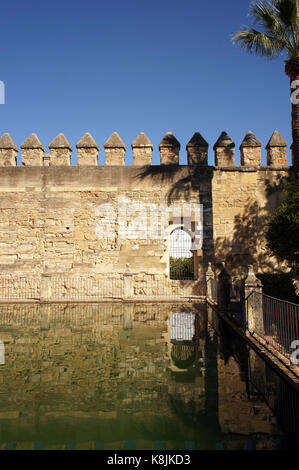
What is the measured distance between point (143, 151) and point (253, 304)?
27.8ft

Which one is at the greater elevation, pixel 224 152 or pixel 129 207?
pixel 224 152

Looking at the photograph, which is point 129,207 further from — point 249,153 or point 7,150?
point 7,150

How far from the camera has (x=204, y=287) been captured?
12766mm

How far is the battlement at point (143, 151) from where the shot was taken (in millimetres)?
12914

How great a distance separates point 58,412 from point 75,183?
10.8 meters

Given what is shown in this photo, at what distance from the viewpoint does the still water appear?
287cm

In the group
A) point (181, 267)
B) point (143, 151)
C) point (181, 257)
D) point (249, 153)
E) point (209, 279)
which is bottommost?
point (209, 279)

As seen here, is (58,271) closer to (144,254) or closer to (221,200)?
(144,254)

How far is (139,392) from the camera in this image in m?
3.88

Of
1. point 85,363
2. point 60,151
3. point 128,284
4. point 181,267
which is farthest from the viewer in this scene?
point 181,267

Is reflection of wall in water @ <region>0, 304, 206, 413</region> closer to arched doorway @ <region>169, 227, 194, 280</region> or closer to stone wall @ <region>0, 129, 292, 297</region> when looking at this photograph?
stone wall @ <region>0, 129, 292, 297</region>

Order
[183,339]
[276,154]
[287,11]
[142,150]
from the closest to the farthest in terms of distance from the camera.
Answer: [183,339] → [287,11] → [276,154] → [142,150]

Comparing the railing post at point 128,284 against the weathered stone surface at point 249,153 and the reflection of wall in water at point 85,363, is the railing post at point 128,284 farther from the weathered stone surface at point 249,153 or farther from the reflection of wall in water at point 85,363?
the weathered stone surface at point 249,153

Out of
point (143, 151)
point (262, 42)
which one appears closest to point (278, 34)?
point (262, 42)
